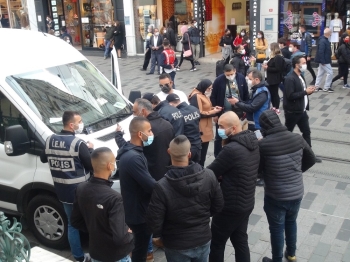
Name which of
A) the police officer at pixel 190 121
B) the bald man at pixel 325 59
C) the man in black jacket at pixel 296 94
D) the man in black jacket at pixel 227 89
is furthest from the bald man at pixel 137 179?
the bald man at pixel 325 59

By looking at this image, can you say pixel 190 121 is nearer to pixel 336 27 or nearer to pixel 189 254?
pixel 189 254

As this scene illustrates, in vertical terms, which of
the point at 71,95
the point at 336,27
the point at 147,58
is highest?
the point at 336,27

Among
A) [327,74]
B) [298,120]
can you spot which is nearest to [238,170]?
[298,120]

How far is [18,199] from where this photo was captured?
582cm

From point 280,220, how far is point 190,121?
198 centimetres

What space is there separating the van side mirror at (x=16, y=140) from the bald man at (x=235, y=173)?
219 cm

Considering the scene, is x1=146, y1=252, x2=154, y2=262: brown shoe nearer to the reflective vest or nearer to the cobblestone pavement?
the cobblestone pavement

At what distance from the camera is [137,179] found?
4496mm

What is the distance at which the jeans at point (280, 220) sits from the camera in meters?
4.82

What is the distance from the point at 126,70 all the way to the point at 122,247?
14072 mm

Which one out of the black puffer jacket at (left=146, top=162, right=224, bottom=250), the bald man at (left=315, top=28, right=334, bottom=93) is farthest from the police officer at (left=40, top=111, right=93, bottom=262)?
the bald man at (left=315, top=28, right=334, bottom=93)

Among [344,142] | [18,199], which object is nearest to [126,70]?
[344,142]

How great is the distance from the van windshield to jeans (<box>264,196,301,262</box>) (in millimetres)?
2380

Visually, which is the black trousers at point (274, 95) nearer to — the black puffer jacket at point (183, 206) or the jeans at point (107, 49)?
the black puffer jacket at point (183, 206)
